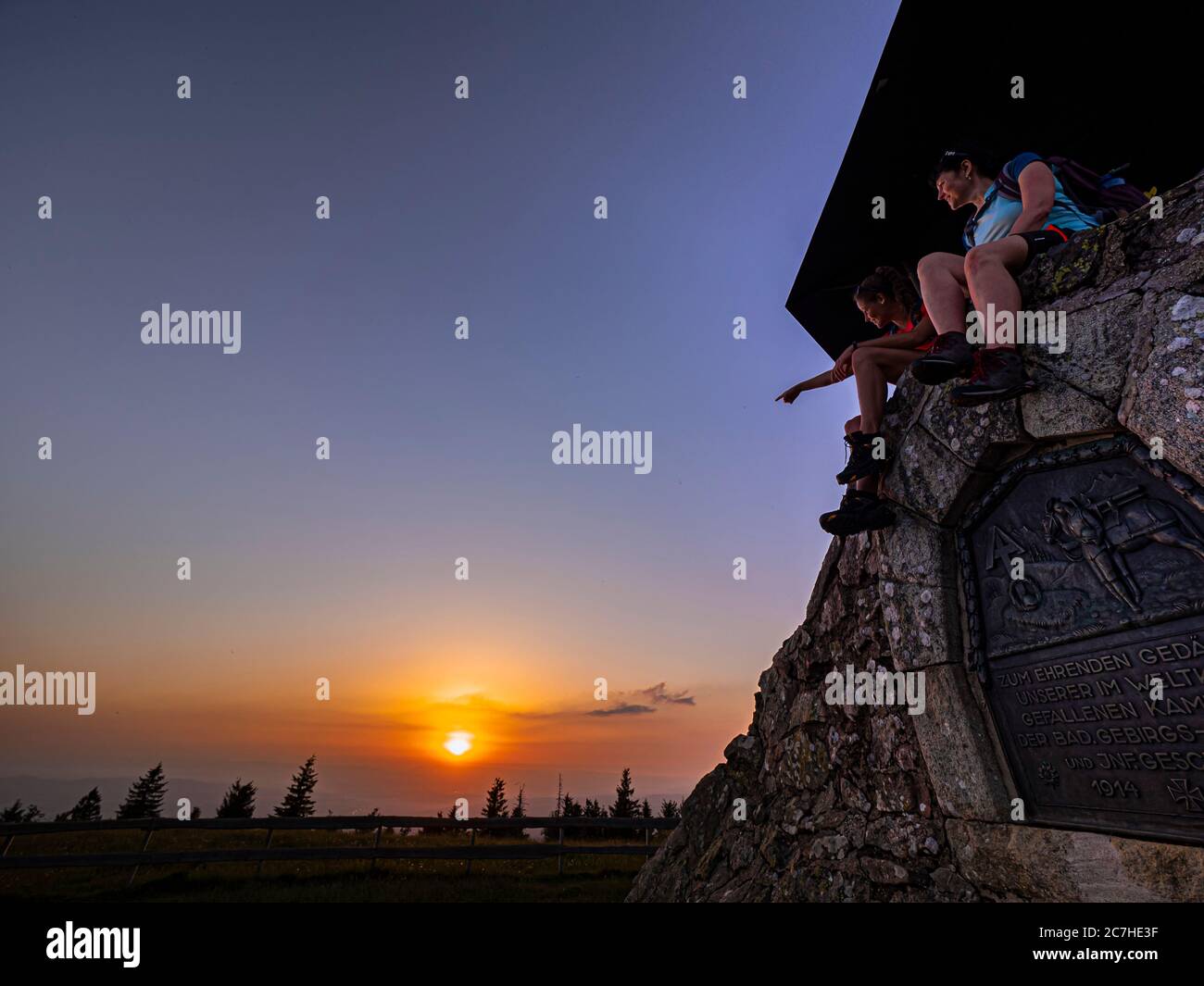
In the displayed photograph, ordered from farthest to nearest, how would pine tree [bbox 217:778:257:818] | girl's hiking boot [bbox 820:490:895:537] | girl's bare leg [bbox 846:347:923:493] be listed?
pine tree [bbox 217:778:257:818] → girl's bare leg [bbox 846:347:923:493] → girl's hiking boot [bbox 820:490:895:537]

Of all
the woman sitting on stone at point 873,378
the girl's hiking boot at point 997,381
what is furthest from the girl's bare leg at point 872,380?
the girl's hiking boot at point 997,381

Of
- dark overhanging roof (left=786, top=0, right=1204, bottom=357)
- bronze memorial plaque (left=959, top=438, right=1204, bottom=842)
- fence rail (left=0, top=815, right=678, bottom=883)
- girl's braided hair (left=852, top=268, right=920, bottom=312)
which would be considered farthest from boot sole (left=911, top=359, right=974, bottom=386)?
fence rail (left=0, top=815, right=678, bottom=883)

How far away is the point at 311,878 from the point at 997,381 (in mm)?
11007

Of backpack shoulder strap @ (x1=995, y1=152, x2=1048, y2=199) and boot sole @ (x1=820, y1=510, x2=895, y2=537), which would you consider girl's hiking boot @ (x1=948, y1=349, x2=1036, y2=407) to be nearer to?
boot sole @ (x1=820, y1=510, x2=895, y2=537)

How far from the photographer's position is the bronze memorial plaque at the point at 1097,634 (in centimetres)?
203

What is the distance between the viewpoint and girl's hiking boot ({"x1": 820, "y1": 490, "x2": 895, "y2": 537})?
318cm

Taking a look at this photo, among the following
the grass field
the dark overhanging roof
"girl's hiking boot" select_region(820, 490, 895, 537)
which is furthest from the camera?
the grass field

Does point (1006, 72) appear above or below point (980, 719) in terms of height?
above

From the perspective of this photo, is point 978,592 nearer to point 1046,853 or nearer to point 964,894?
point 1046,853

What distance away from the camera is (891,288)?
3.84 m

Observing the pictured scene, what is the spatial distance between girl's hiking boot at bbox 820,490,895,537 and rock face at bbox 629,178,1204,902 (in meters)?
0.12
